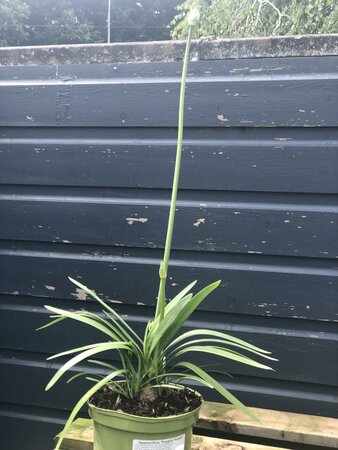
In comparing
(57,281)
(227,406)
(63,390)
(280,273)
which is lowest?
(63,390)

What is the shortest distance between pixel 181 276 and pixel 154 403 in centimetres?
62

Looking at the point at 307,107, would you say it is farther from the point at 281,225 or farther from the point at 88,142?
the point at 88,142

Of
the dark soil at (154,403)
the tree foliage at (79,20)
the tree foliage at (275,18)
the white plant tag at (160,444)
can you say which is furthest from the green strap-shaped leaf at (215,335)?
the tree foliage at (79,20)

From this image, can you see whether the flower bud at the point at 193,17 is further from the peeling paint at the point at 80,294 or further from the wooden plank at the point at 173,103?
the peeling paint at the point at 80,294

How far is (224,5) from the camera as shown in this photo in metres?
7.07

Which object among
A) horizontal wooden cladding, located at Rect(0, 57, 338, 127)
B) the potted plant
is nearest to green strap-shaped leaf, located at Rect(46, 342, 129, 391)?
the potted plant

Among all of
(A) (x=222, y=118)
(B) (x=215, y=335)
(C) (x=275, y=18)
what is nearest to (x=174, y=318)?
(B) (x=215, y=335)

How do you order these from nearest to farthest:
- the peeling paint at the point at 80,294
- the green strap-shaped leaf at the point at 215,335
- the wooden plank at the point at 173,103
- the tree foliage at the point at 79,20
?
the green strap-shaped leaf at the point at 215,335 → the wooden plank at the point at 173,103 → the peeling paint at the point at 80,294 → the tree foliage at the point at 79,20

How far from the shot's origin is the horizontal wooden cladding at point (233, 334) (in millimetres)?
1756

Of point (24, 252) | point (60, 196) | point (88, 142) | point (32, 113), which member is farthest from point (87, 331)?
point (32, 113)

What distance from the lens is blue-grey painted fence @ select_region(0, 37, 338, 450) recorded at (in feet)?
5.68

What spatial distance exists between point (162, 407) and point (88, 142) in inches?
38.9

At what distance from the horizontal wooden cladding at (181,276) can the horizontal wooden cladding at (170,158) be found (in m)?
0.24

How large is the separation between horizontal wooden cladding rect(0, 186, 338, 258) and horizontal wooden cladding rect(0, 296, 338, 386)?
240 millimetres
